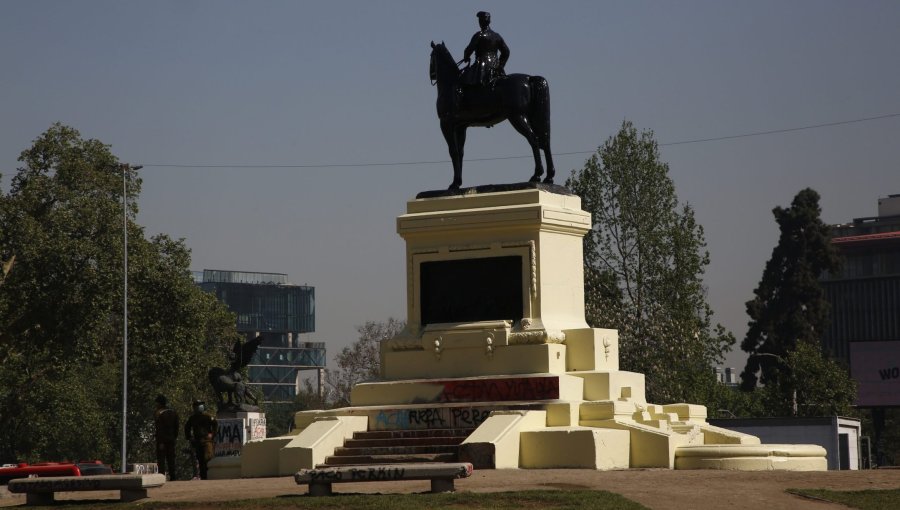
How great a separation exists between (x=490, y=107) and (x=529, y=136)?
3.34 ft

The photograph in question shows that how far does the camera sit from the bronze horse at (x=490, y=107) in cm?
3353

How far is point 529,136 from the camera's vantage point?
33625 mm

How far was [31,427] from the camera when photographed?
76.9 meters

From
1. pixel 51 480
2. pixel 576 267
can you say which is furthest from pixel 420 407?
pixel 51 480

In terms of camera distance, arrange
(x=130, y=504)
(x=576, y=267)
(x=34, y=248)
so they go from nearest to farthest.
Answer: (x=130, y=504) < (x=576, y=267) < (x=34, y=248)

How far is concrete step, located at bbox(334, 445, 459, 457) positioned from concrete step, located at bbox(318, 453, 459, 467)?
209 millimetres

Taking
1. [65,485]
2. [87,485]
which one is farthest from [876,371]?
[87,485]

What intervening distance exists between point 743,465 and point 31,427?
55003mm

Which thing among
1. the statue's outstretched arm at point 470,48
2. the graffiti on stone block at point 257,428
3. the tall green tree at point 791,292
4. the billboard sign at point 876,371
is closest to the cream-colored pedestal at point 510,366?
the statue's outstretched arm at point 470,48

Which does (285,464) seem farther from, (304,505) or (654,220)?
(654,220)

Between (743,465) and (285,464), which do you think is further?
(285,464)

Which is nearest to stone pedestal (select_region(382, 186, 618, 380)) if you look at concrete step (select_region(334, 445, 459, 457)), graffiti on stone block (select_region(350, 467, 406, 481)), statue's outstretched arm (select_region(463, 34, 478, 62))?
concrete step (select_region(334, 445, 459, 457))

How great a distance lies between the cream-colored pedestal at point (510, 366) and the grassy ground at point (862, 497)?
17.5ft

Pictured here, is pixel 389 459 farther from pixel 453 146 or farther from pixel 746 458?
pixel 453 146
